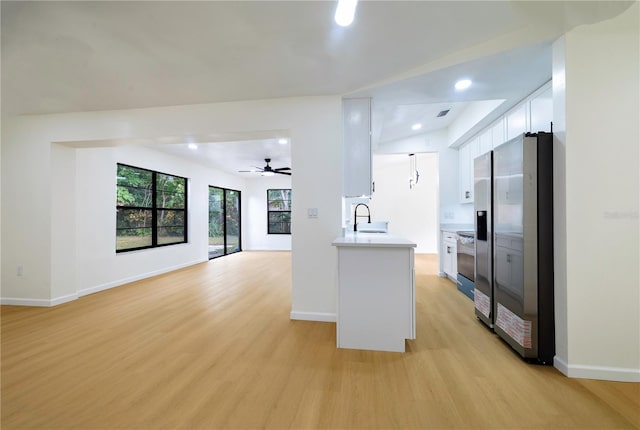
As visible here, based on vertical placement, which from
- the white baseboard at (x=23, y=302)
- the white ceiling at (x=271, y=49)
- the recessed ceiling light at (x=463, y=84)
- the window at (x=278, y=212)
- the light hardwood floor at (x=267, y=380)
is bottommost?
the light hardwood floor at (x=267, y=380)

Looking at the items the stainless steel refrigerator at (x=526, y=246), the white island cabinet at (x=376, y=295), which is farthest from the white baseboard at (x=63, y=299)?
the stainless steel refrigerator at (x=526, y=246)

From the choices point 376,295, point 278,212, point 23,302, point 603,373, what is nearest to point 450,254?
point 603,373

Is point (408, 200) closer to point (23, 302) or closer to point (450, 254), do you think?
point (450, 254)

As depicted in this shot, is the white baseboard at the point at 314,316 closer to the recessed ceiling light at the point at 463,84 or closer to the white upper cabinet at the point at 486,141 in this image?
the recessed ceiling light at the point at 463,84

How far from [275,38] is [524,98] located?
277 centimetres

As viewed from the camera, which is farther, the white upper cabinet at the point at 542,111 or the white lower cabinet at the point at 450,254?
the white lower cabinet at the point at 450,254

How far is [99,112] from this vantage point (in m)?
3.33

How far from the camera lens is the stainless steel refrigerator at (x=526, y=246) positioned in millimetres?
2012

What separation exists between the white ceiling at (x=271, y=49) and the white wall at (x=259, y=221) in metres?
5.83

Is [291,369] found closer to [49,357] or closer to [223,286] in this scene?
[49,357]

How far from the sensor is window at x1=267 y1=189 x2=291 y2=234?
29.2 ft

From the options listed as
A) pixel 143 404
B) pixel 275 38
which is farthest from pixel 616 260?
pixel 143 404

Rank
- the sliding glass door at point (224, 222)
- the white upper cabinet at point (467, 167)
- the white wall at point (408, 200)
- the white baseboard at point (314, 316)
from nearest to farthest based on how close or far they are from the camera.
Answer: the white baseboard at point (314, 316) → the white upper cabinet at point (467, 167) → the sliding glass door at point (224, 222) → the white wall at point (408, 200)

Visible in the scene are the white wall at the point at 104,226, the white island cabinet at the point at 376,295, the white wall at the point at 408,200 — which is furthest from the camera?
the white wall at the point at 408,200
